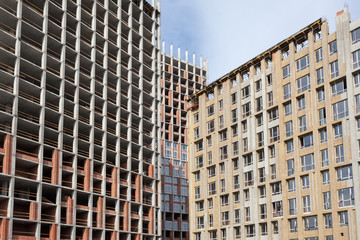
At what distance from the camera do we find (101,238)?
69500 mm

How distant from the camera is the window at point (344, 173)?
215ft

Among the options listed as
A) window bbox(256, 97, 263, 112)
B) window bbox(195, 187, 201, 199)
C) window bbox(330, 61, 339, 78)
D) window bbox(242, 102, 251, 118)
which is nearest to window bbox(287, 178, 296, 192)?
window bbox(256, 97, 263, 112)

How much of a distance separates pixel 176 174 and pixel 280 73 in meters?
59.1

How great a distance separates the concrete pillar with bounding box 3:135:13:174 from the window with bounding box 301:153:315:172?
4097 centimetres

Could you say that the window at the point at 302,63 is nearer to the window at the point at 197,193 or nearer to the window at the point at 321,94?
the window at the point at 321,94

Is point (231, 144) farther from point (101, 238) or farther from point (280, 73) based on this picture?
point (101, 238)

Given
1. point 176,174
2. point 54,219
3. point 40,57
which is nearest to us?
point 54,219

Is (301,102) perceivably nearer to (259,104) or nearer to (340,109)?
(340,109)

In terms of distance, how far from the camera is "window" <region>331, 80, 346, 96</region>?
69125 millimetres

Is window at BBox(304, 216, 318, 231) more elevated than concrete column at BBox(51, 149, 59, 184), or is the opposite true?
concrete column at BBox(51, 149, 59, 184)

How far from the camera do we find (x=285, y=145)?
7625 cm

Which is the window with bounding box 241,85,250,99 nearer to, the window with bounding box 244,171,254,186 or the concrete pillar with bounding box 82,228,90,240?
the window with bounding box 244,171,254,186

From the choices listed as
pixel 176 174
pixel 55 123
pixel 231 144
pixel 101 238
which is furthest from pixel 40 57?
pixel 176 174

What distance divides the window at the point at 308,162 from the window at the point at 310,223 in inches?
276
